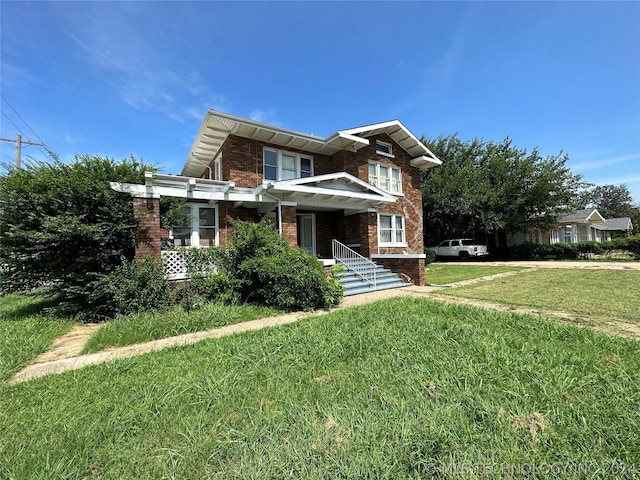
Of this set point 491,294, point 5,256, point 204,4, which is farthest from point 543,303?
point 5,256

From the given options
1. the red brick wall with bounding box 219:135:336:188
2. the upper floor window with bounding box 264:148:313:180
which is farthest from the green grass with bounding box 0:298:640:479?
the upper floor window with bounding box 264:148:313:180

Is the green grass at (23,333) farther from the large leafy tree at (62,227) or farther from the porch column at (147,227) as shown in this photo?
the porch column at (147,227)

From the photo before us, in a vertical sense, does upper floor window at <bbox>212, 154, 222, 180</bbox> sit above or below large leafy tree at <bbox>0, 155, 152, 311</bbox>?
above

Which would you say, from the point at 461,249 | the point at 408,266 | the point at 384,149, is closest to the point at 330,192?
the point at 408,266

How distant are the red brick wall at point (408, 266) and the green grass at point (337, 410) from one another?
23.4 ft

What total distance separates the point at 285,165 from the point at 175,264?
6801mm

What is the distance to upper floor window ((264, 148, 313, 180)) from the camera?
12.7m

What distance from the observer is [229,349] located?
15.2 ft

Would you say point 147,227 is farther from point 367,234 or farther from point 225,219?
point 367,234

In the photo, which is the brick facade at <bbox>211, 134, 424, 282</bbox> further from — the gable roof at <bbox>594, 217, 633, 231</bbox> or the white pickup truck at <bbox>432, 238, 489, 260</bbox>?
the gable roof at <bbox>594, 217, 633, 231</bbox>

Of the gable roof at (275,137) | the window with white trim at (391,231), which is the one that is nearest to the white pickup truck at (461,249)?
the gable roof at (275,137)

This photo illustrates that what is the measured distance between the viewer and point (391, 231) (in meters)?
15.2

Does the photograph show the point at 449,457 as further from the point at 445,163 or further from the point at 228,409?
the point at 445,163

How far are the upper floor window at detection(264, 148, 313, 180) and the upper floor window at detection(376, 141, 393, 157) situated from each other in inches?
166
